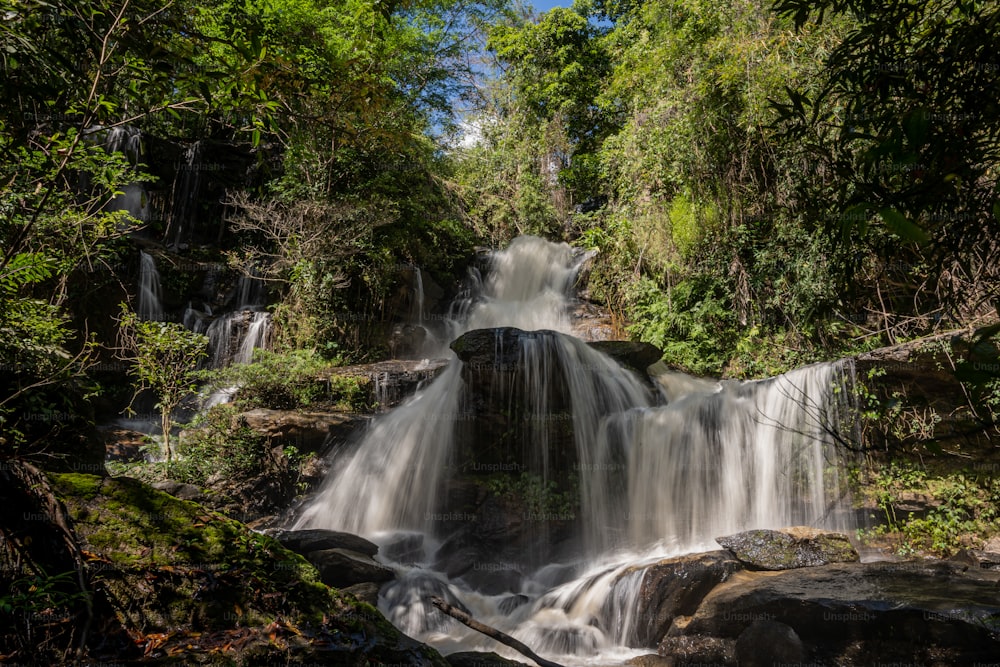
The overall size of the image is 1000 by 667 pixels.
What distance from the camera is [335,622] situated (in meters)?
2.53

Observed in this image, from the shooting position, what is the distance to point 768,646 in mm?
4504

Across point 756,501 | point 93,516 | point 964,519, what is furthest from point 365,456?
point 964,519

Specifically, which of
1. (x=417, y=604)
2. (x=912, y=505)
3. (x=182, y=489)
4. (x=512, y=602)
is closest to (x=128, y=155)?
(x=182, y=489)

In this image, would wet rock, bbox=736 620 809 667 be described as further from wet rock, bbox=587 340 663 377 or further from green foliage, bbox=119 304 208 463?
green foliage, bbox=119 304 208 463

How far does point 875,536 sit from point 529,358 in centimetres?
565

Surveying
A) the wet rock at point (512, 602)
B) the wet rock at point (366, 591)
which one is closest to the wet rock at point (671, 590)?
the wet rock at point (512, 602)

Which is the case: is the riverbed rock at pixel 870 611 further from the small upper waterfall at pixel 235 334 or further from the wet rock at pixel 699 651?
the small upper waterfall at pixel 235 334

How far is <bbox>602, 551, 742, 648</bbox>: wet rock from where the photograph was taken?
5.47 meters

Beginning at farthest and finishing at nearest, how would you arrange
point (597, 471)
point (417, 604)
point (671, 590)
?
point (597, 471), point (417, 604), point (671, 590)

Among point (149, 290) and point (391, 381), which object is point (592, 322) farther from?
point (149, 290)

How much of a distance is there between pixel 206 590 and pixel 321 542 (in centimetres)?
519

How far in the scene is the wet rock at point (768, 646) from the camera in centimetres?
442

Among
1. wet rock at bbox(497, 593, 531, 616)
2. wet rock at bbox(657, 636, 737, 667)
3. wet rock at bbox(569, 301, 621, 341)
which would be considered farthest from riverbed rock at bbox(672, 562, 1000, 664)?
wet rock at bbox(569, 301, 621, 341)

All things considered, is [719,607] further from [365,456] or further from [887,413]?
[365,456]
